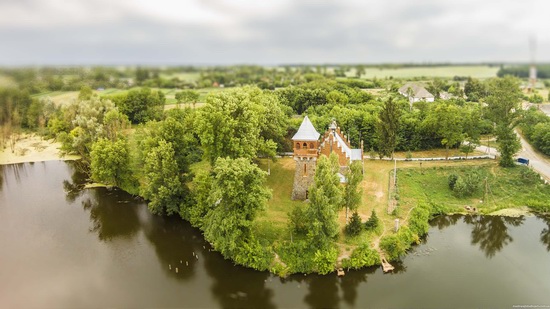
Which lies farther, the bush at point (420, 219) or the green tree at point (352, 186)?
the bush at point (420, 219)

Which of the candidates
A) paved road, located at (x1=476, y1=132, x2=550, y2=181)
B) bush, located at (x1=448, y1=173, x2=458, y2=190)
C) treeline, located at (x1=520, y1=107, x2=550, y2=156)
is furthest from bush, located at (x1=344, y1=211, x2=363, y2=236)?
treeline, located at (x1=520, y1=107, x2=550, y2=156)

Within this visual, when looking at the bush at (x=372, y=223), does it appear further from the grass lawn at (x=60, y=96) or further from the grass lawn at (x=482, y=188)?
the grass lawn at (x=60, y=96)

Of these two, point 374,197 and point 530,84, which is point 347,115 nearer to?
point 374,197

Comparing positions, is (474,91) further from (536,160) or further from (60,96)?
(60,96)

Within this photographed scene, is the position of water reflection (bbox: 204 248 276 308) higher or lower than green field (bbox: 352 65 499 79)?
lower

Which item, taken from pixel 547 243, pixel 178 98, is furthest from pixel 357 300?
pixel 178 98

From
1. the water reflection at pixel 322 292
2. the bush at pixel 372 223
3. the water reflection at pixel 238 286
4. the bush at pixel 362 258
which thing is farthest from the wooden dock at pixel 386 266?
the water reflection at pixel 238 286

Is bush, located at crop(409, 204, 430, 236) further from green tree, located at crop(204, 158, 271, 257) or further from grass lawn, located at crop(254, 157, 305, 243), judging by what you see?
green tree, located at crop(204, 158, 271, 257)
